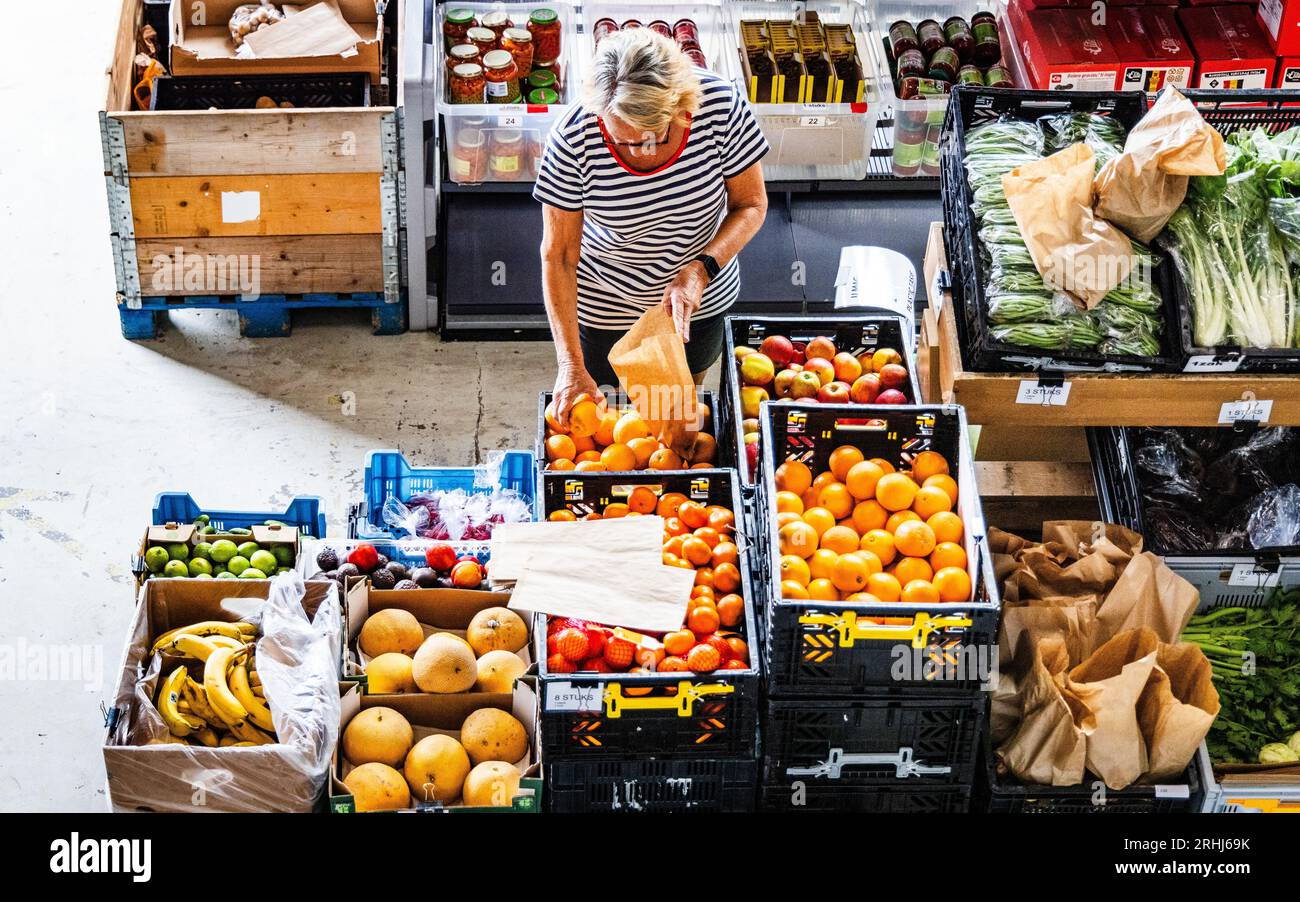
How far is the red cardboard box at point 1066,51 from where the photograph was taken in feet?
18.9

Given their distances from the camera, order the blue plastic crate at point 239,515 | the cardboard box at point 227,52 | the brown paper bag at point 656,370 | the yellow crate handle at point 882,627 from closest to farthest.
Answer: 1. the yellow crate handle at point 882,627
2. the brown paper bag at point 656,370
3. the blue plastic crate at point 239,515
4. the cardboard box at point 227,52

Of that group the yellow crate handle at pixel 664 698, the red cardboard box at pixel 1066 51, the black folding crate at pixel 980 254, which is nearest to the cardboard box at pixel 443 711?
the yellow crate handle at pixel 664 698

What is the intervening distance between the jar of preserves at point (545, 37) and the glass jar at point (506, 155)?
38 centimetres

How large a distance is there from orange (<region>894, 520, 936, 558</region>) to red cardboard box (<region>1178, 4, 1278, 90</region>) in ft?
11.2

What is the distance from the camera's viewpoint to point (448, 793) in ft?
11.2

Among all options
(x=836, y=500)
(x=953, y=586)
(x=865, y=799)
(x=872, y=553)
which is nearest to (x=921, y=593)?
(x=953, y=586)

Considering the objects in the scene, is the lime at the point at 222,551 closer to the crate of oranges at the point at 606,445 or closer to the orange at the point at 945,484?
the crate of oranges at the point at 606,445

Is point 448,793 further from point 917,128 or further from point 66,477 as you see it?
point 917,128

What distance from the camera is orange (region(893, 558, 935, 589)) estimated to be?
11.0ft

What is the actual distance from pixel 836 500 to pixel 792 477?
124mm

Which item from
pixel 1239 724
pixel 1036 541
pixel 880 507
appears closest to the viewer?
pixel 880 507

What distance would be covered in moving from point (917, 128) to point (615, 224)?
2.39 metres

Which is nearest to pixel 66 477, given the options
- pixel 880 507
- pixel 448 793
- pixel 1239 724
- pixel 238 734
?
pixel 238 734

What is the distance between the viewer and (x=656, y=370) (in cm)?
376
